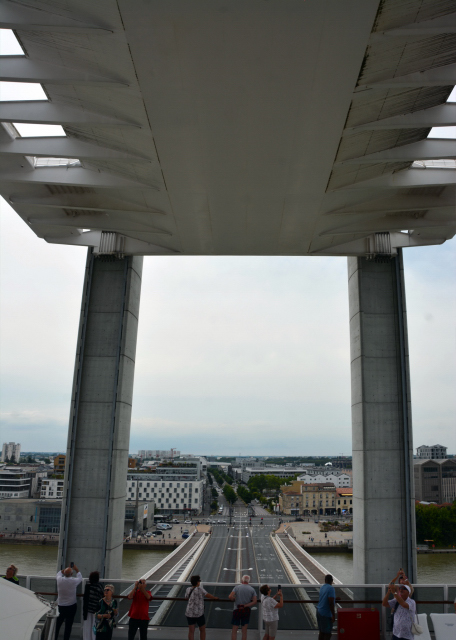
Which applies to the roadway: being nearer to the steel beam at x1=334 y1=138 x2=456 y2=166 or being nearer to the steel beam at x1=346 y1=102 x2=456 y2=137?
the steel beam at x1=334 y1=138 x2=456 y2=166

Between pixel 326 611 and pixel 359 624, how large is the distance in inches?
39.0

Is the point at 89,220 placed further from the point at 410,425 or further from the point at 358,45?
the point at 410,425

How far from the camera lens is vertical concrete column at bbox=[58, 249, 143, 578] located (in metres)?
9.01

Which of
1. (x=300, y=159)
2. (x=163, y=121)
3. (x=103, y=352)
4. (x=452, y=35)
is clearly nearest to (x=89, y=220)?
(x=103, y=352)

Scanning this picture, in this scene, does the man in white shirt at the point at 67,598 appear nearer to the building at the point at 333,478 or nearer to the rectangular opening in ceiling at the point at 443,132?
the rectangular opening in ceiling at the point at 443,132

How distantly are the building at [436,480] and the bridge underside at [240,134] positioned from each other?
66787 millimetres

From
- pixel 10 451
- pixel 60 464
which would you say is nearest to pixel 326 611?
pixel 60 464

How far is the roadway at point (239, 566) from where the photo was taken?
6.24 m

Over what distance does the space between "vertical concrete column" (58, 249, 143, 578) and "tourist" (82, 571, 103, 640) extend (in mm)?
3308

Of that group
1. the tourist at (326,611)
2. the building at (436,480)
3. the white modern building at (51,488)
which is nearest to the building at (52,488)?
the white modern building at (51,488)

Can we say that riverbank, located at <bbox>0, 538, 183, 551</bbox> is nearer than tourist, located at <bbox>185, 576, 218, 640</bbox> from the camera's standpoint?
No

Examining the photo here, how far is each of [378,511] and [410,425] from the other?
1.74 meters

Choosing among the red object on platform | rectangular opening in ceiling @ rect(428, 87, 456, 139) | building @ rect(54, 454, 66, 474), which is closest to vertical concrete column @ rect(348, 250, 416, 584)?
the red object on platform

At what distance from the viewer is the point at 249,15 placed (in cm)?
449
